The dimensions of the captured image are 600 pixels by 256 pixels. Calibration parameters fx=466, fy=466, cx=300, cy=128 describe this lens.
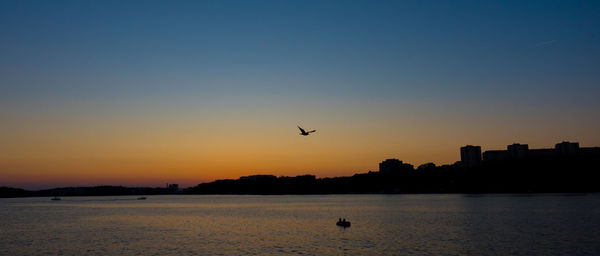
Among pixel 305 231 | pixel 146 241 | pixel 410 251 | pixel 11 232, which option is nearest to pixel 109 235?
pixel 146 241

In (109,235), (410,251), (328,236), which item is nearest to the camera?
(410,251)

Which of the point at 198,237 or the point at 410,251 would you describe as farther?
the point at 198,237

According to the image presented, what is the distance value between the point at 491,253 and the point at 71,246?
152 feet

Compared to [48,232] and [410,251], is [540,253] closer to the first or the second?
[410,251]

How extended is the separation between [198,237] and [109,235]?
44.1 feet

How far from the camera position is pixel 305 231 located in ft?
229

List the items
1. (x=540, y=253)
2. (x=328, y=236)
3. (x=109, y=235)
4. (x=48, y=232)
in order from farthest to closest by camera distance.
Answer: (x=48, y=232)
(x=109, y=235)
(x=328, y=236)
(x=540, y=253)

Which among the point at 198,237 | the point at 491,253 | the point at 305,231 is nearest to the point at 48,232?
the point at 198,237

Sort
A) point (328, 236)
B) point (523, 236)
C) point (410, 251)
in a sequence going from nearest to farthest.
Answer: point (410, 251) → point (523, 236) → point (328, 236)

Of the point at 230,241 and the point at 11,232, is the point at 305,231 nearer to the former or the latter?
the point at 230,241

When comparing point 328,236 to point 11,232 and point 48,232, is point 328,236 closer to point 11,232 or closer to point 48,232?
point 48,232

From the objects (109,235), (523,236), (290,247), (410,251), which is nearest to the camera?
(410,251)

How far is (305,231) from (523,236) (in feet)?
96.9

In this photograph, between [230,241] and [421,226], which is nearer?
[230,241]
